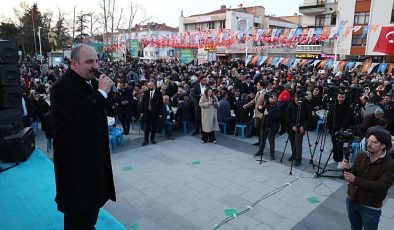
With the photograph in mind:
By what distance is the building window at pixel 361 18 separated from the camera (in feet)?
94.4

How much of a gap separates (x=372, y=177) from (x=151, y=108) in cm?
630

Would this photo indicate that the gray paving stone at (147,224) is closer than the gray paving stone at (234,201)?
Yes

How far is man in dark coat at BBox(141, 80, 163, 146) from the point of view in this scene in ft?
27.7

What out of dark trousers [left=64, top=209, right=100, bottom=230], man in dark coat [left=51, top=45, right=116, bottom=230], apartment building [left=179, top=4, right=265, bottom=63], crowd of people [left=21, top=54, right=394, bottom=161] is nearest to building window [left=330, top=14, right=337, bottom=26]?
apartment building [left=179, top=4, right=265, bottom=63]

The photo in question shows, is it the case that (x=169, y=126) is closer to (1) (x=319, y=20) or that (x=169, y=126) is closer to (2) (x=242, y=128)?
(2) (x=242, y=128)

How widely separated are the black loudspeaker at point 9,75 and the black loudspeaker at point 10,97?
0.32ft

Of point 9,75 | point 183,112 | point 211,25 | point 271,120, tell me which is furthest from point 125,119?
point 211,25

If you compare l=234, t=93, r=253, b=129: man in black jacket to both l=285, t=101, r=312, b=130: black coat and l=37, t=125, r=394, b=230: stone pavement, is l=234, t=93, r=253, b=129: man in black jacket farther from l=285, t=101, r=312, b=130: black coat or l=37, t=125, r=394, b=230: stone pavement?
l=285, t=101, r=312, b=130: black coat

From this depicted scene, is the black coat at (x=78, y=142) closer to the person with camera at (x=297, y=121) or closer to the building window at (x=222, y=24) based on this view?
the person with camera at (x=297, y=121)

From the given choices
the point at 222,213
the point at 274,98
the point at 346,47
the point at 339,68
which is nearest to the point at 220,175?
the point at 222,213

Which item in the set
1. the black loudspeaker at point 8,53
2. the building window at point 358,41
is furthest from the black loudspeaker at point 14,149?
the building window at point 358,41

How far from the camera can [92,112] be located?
2.33 m

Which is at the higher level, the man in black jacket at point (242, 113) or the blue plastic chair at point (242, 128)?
the man in black jacket at point (242, 113)

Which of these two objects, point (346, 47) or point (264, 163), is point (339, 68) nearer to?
point (346, 47)
